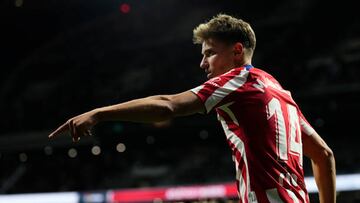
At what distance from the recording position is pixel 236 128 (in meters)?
2.55

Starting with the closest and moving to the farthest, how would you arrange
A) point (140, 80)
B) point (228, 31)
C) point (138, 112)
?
1. point (138, 112)
2. point (228, 31)
3. point (140, 80)

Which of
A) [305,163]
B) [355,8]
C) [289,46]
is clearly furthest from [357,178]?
[355,8]

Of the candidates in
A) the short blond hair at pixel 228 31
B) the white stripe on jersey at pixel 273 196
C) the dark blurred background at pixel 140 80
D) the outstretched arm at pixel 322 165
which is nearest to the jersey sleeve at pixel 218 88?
the short blond hair at pixel 228 31

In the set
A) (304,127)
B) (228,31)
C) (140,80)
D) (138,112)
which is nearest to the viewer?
(138,112)

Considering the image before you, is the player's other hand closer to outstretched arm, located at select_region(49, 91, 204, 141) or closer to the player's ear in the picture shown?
outstretched arm, located at select_region(49, 91, 204, 141)

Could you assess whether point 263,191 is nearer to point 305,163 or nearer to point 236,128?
point 236,128

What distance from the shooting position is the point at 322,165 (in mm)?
2934

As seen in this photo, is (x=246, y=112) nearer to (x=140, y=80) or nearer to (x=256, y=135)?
(x=256, y=135)

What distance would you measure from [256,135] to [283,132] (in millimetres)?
152

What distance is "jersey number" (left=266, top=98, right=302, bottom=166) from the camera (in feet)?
8.29

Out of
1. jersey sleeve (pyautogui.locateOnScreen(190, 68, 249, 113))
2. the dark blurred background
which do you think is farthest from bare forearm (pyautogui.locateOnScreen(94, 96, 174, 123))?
the dark blurred background

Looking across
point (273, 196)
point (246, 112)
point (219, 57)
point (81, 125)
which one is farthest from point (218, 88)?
point (81, 125)

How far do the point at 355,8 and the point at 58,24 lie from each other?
1227 cm

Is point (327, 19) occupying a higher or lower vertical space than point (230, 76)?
lower
